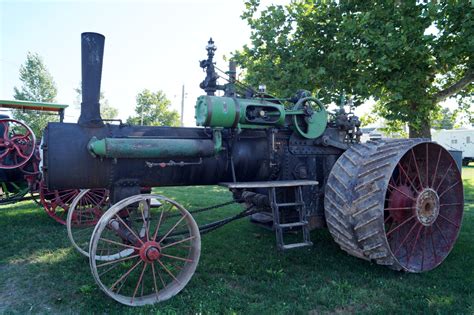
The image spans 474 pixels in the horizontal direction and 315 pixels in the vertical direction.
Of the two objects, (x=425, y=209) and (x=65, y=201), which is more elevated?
(x=425, y=209)

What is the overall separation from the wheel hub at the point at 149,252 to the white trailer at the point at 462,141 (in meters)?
30.4

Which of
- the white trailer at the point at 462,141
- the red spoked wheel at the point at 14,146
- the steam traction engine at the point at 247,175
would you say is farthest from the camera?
the white trailer at the point at 462,141

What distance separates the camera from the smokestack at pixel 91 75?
3.87m

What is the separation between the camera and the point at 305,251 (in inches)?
210

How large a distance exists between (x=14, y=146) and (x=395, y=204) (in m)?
6.54

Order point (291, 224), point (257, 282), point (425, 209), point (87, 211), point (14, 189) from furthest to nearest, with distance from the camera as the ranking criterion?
point (14, 189)
point (87, 211)
point (425, 209)
point (291, 224)
point (257, 282)

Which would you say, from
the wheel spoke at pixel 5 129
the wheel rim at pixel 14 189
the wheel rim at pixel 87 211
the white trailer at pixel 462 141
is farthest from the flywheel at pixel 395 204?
the white trailer at pixel 462 141

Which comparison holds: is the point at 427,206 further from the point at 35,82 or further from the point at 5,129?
the point at 35,82

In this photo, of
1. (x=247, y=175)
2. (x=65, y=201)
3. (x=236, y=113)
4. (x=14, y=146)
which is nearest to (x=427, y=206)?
(x=247, y=175)

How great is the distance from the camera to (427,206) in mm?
4535

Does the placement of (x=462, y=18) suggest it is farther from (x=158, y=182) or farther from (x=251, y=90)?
(x=158, y=182)

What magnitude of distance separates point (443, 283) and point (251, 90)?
11.1 ft

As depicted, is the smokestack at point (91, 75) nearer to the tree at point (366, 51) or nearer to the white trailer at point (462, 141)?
the tree at point (366, 51)

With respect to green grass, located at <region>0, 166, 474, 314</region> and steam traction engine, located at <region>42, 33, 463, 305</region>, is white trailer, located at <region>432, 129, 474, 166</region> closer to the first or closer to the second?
green grass, located at <region>0, 166, 474, 314</region>
